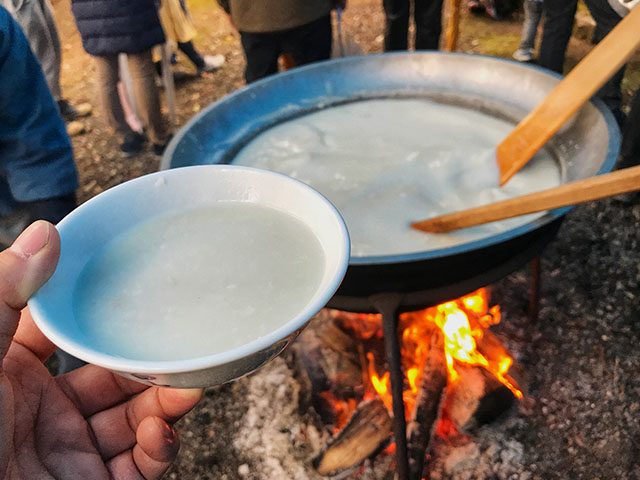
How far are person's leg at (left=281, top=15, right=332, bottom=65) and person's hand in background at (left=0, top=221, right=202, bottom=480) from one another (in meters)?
3.05

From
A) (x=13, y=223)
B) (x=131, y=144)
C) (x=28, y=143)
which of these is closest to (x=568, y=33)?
(x=131, y=144)

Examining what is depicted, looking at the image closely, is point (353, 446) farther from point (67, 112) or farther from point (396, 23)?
point (67, 112)

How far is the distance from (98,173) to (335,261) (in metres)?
4.39

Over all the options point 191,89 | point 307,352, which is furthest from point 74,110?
point 307,352

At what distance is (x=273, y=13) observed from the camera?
3.78 meters

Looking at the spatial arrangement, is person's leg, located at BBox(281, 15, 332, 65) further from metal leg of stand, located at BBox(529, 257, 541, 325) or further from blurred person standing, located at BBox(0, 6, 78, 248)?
metal leg of stand, located at BBox(529, 257, 541, 325)

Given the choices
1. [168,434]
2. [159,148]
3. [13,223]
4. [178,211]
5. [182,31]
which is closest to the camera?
[178,211]

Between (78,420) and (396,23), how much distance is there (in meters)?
4.69

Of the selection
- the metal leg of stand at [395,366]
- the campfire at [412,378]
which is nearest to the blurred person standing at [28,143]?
the campfire at [412,378]

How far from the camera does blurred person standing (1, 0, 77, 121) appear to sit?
4.34m

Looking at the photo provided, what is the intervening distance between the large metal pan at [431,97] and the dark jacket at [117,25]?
2277mm

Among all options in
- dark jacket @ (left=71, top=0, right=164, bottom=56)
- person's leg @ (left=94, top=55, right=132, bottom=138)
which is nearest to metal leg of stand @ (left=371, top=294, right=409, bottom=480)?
dark jacket @ (left=71, top=0, right=164, bottom=56)

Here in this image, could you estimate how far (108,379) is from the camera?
5.39 ft

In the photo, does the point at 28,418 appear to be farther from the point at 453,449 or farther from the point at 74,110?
the point at 74,110
